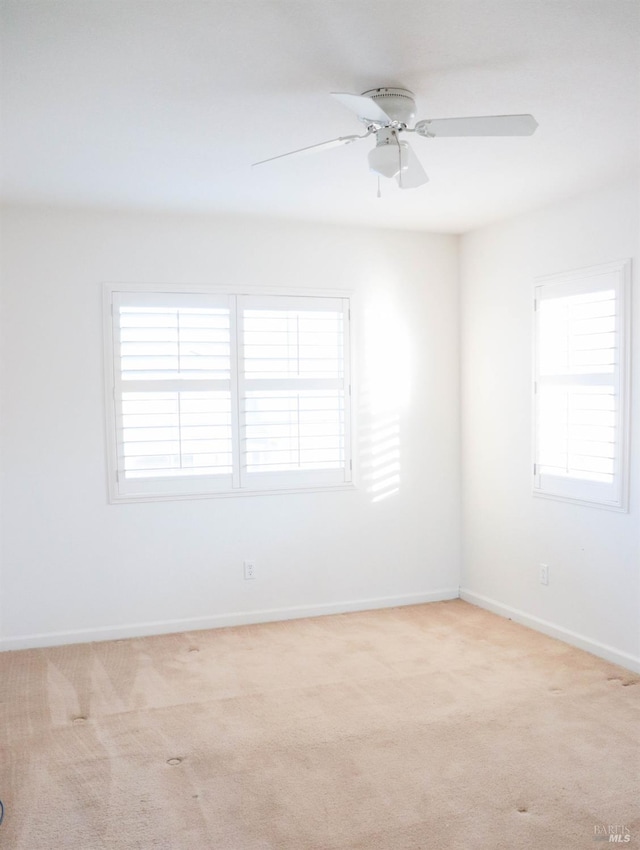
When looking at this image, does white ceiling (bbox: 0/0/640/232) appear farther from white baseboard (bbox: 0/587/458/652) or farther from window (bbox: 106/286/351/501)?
white baseboard (bbox: 0/587/458/652)

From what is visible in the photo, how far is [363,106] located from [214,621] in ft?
10.7

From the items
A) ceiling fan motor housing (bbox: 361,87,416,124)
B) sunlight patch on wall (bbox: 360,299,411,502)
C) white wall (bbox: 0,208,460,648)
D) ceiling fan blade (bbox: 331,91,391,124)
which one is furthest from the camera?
sunlight patch on wall (bbox: 360,299,411,502)

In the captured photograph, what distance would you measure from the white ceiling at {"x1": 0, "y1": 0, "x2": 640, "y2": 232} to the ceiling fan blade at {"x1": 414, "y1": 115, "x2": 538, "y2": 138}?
169mm

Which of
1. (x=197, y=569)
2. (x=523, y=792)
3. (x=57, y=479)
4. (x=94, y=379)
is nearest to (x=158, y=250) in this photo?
(x=94, y=379)

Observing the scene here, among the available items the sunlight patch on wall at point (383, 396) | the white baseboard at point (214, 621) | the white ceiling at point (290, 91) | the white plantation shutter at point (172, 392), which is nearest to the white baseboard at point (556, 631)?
the white baseboard at point (214, 621)

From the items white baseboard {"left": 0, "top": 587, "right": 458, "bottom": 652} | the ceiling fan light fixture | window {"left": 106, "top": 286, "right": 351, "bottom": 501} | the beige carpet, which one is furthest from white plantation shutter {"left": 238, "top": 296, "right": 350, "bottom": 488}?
the ceiling fan light fixture

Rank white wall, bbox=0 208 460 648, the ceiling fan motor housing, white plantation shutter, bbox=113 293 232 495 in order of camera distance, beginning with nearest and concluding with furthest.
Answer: the ceiling fan motor housing < white wall, bbox=0 208 460 648 < white plantation shutter, bbox=113 293 232 495

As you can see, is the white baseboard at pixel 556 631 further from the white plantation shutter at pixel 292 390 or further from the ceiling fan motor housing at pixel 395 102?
the ceiling fan motor housing at pixel 395 102

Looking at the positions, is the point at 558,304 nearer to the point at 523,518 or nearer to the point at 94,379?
the point at 523,518

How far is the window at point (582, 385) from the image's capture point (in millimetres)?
3885

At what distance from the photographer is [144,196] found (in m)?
4.06

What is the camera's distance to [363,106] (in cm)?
247

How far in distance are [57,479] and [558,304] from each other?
3045 mm

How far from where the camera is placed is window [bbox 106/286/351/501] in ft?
Answer: 14.7
